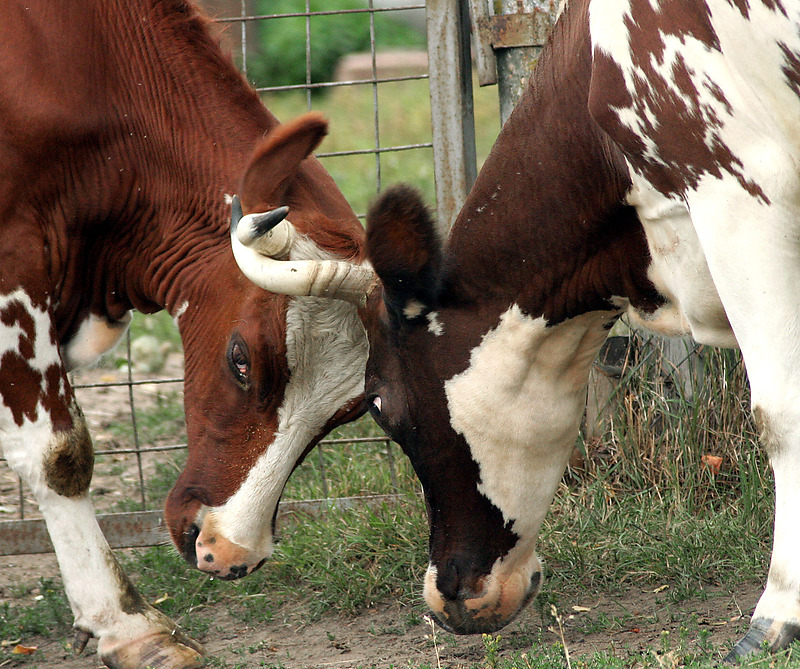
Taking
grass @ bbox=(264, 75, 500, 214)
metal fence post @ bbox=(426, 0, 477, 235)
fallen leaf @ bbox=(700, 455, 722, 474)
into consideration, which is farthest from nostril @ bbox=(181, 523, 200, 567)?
grass @ bbox=(264, 75, 500, 214)

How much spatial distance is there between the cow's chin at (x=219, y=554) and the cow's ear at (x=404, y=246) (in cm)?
97

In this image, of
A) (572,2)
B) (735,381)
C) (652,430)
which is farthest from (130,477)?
(572,2)

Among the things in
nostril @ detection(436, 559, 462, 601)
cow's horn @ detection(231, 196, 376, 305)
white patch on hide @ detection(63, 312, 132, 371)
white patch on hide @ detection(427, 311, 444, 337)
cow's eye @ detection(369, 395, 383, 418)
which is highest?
cow's horn @ detection(231, 196, 376, 305)

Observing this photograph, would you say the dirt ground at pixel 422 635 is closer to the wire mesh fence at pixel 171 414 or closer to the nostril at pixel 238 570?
the nostril at pixel 238 570

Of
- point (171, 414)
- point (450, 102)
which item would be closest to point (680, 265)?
point (450, 102)

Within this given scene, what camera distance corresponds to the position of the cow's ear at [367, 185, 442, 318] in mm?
2996

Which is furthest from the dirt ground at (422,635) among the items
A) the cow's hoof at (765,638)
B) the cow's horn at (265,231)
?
the cow's horn at (265,231)

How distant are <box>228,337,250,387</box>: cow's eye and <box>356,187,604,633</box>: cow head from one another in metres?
0.39

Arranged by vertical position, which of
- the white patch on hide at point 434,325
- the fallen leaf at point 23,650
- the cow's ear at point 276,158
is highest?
the cow's ear at point 276,158

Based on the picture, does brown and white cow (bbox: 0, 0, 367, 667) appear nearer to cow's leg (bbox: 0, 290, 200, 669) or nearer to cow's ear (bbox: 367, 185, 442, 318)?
cow's leg (bbox: 0, 290, 200, 669)

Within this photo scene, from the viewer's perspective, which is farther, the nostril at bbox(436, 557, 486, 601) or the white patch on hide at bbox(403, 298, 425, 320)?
the nostril at bbox(436, 557, 486, 601)

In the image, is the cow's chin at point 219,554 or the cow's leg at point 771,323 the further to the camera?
the cow's chin at point 219,554

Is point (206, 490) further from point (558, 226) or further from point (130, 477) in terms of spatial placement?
point (130, 477)

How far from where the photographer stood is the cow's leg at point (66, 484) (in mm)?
3576
